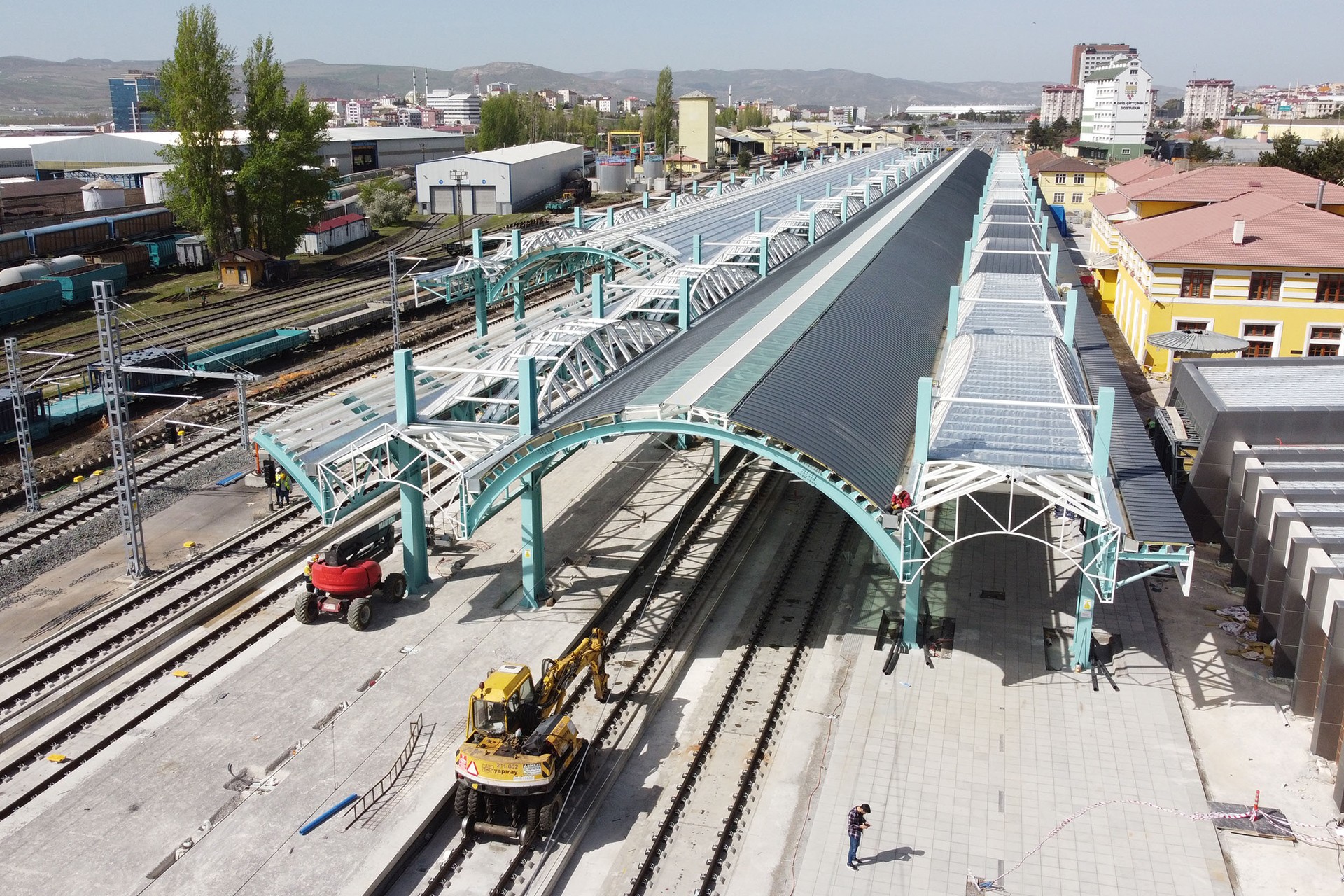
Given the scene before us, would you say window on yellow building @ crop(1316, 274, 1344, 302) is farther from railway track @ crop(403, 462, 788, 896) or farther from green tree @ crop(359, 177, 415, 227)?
green tree @ crop(359, 177, 415, 227)

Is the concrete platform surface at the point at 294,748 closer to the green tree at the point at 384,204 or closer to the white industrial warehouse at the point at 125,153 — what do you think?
the green tree at the point at 384,204

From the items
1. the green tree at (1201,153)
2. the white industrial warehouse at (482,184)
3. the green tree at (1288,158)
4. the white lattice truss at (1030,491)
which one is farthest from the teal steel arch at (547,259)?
the green tree at (1201,153)

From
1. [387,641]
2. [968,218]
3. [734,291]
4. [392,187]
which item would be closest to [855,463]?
[387,641]

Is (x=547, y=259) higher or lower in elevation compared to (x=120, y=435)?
higher

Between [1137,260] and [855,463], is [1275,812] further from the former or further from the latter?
[1137,260]

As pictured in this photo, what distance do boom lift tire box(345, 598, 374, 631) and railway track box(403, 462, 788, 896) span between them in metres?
4.27

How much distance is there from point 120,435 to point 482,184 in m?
72.6

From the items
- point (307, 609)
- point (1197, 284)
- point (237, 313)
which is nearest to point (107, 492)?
point (307, 609)

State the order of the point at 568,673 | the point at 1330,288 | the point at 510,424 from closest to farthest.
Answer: the point at 568,673 → the point at 510,424 → the point at 1330,288

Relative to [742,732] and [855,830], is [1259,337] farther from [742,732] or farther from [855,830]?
[855,830]

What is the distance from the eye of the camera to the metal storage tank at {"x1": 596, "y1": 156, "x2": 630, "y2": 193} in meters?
104

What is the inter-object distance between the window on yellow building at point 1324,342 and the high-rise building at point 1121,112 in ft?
269

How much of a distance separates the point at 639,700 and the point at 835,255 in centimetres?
2281

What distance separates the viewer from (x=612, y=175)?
104 meters
